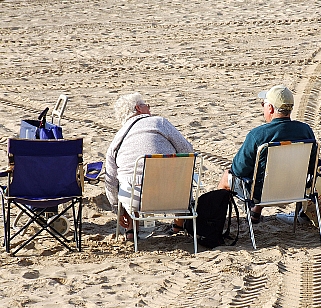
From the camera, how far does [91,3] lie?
18.5m

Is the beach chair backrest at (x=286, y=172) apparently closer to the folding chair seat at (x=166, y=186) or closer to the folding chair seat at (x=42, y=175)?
the folding chair seat at (x=166, y=186)

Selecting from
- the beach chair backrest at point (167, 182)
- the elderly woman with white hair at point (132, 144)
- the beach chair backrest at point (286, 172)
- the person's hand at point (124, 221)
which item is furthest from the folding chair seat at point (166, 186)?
the beach chair backrest at point (286, 172)

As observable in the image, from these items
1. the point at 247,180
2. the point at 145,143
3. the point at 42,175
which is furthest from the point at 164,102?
the point at 42,175

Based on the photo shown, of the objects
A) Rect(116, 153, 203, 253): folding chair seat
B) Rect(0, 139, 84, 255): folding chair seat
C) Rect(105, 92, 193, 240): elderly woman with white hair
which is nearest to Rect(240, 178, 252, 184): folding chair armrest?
Rect(116, 153, 203, 253): folding chair seat

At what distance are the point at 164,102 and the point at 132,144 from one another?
471 centimetres

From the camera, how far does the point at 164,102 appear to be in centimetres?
1067

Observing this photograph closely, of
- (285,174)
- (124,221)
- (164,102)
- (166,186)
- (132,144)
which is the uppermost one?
(132,144)

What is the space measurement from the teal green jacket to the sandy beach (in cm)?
57

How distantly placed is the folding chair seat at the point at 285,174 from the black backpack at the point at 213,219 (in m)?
0.15

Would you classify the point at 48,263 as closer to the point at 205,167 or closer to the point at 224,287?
the point at 224,287

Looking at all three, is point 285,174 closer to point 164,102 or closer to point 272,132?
point 272,132

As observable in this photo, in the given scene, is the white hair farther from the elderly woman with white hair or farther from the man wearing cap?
the man wearing cap

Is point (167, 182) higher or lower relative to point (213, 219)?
higher

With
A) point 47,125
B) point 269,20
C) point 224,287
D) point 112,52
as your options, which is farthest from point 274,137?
point 269,20
